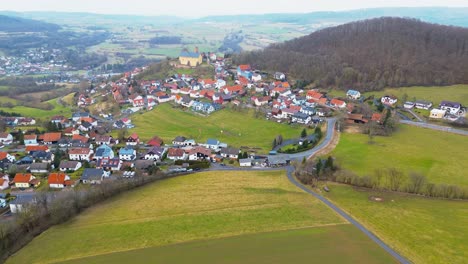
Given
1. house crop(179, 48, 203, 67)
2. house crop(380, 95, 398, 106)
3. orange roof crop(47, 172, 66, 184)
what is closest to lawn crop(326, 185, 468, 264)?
orange roof crop(47, 172, 66, 184)

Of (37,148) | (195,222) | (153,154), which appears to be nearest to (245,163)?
(153,154)

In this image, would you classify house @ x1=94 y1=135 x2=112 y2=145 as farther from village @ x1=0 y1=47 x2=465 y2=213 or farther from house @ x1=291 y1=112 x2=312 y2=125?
house @ x1=291 y1=112 x2=312 y2=125

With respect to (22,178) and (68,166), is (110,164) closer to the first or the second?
(68,166)

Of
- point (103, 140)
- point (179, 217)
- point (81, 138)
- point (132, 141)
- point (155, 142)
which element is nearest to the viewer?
point (179, 217)

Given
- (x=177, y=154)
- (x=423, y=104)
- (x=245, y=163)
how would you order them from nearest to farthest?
(x=245, y=163) < (x=177, y=154) < (x=423, y=104)

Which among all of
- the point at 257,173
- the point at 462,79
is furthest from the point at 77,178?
the point at 462,79
